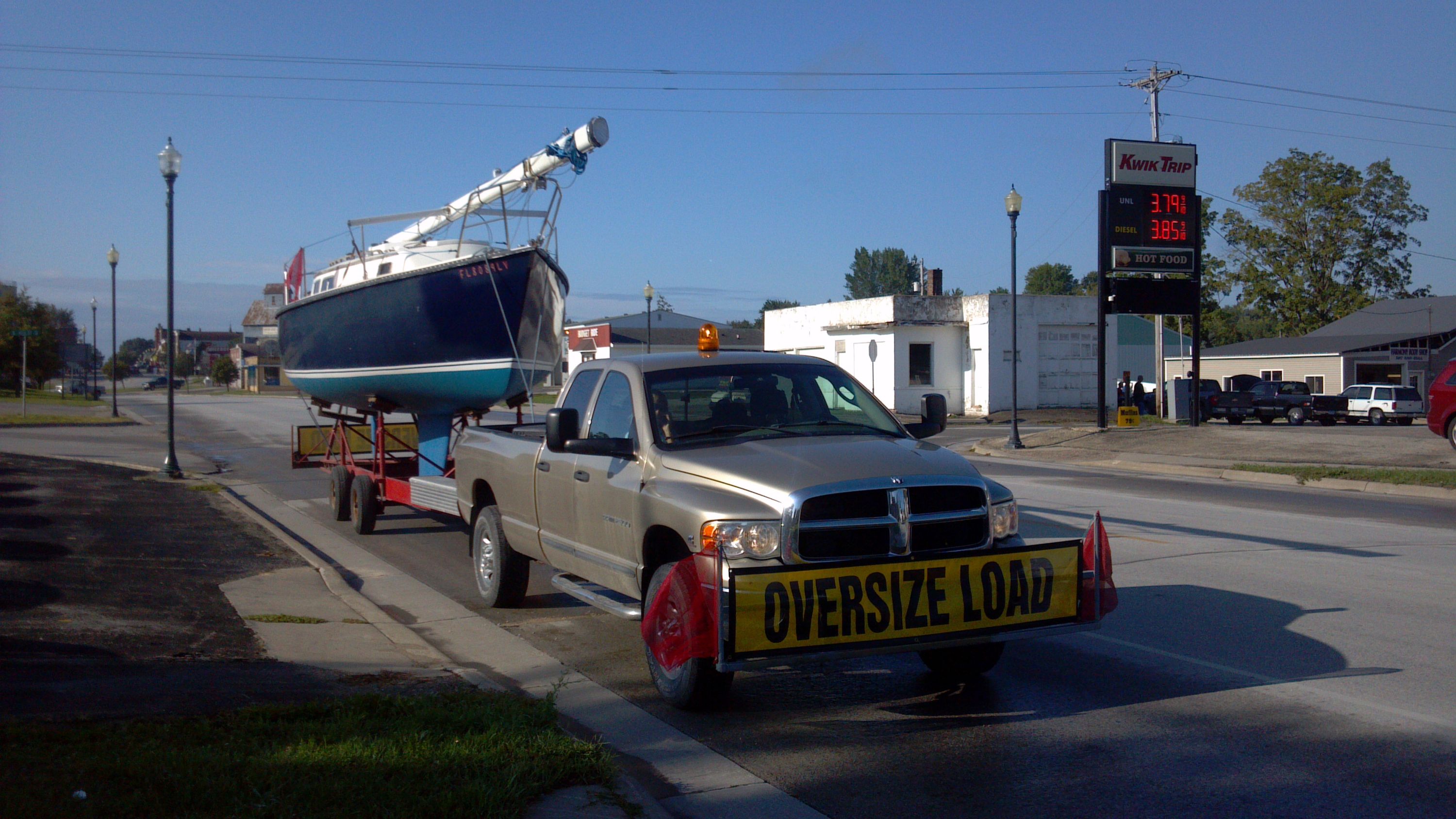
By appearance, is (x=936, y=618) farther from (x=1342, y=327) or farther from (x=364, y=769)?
(x=1342, y=327)

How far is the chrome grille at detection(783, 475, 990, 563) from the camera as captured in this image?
5.16 m

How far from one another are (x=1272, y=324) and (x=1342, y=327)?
170ft

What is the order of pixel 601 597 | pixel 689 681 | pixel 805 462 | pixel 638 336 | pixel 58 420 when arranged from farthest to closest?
1. pixel 638 336
2. pixel 58 420
3. pixel 601 597
4. pixel 689 681
5. pixel 805 462

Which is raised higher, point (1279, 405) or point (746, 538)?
point (1279, 405)

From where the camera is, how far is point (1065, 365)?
161ft

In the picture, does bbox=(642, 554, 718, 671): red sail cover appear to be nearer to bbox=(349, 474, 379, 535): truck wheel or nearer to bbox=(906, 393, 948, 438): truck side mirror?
bbox=(906, 393, 948, 438): truck side mirror

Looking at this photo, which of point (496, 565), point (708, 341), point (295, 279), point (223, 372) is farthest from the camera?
point (223, 372)

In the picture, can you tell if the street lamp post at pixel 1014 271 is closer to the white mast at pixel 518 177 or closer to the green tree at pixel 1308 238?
the white mast at pixel 518 177

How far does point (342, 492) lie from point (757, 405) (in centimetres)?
892

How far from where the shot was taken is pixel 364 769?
4.35 meters

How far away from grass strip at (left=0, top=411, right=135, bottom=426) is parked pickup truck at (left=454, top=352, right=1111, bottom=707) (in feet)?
111

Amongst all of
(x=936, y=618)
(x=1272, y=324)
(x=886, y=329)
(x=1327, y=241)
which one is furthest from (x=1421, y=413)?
(x=1272, y=324)

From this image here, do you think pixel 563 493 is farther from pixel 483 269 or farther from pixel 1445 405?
pixel 1445 405

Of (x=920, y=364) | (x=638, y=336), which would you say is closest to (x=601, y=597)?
(x=920, y=364)
